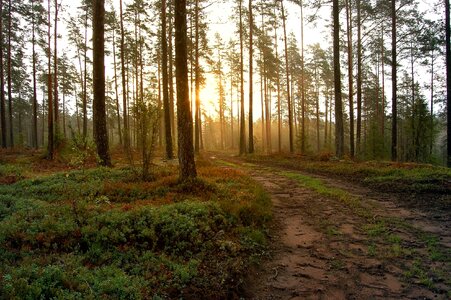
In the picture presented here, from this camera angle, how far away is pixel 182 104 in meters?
8.87

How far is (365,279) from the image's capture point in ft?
15.4

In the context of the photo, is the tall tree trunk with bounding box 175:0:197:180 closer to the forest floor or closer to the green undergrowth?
the green undergrowth

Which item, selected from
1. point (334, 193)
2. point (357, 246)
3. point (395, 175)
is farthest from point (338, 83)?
point (357, 246)

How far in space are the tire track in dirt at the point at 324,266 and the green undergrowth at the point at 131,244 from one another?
41cm

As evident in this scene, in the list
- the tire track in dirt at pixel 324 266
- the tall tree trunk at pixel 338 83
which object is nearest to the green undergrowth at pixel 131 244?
the tire track in dirt at pixel 324 266

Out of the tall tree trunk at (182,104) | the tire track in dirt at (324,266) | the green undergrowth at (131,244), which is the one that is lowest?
the tire track in dirt at (324,266)

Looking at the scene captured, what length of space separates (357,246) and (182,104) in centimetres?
589

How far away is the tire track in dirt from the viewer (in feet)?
14.4

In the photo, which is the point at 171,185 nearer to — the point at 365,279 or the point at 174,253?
the point at 174,253

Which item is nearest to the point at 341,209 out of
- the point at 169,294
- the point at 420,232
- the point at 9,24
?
the point at 420,232

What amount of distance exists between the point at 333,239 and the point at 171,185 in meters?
4.66

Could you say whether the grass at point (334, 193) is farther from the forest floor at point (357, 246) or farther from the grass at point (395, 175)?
the grass at point (395, 175)

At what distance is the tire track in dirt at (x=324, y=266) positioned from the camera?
438 centimetres

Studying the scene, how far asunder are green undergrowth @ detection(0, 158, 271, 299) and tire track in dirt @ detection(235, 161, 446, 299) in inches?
16.0
